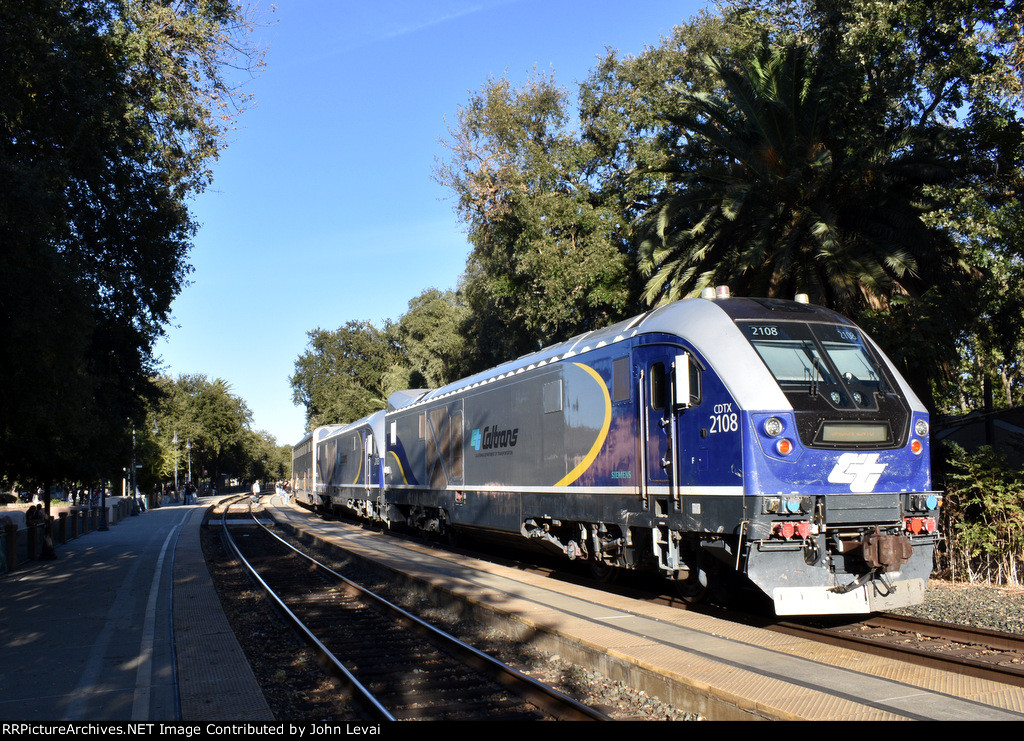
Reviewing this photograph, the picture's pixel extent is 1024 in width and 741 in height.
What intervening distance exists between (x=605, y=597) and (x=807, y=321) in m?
4.78

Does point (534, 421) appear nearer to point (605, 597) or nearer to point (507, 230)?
point (605, 597)

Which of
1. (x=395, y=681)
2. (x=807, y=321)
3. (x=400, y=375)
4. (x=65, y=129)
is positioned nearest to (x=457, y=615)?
(x=395, y=681)

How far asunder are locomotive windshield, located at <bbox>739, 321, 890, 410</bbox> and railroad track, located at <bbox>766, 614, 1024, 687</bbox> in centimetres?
251

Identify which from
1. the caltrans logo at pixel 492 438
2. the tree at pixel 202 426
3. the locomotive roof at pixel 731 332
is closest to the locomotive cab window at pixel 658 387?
the locomotive roof at pixel 731 332

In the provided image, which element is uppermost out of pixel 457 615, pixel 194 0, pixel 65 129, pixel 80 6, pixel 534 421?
pixel 194 0

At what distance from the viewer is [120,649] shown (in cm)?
960

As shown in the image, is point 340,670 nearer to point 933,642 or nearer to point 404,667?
point 404,667

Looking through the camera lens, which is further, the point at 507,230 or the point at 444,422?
the point at 507,230

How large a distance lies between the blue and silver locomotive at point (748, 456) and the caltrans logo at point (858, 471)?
0.02 metres

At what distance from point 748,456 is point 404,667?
438cm

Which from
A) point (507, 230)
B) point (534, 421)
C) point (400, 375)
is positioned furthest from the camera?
point (400, 375)

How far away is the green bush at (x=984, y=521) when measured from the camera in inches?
462

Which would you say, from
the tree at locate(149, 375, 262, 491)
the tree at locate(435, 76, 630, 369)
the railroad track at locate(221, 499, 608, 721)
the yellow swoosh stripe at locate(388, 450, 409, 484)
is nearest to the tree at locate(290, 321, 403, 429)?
the tree at locate(149, 375, 262, 491)

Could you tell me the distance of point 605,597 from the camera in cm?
1166
